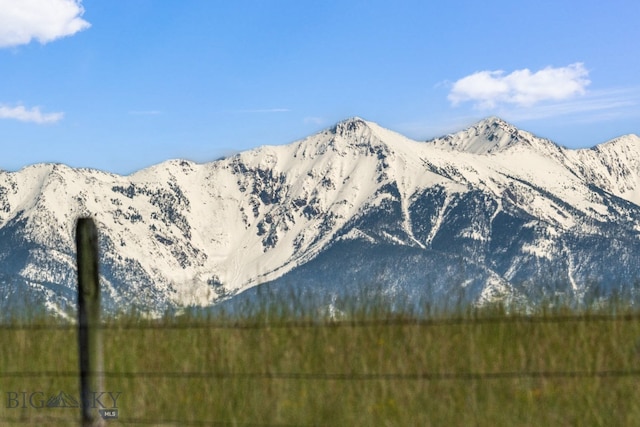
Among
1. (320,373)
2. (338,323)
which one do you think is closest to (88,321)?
(320,373)

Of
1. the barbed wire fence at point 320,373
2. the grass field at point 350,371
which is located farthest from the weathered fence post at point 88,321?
the grass field at point 350,371

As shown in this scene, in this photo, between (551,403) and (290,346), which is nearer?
(551,403)

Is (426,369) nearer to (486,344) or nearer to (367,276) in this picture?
(486,344)

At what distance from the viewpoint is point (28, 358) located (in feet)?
31.3

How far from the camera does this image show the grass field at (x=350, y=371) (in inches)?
297

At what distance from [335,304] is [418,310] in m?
0.76

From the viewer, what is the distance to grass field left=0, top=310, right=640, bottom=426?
7.54 m

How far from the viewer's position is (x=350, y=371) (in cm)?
843

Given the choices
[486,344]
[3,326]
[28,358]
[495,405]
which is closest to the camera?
[495,405]

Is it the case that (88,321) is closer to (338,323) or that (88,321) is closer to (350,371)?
(350,371)

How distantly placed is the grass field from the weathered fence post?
1182 millimetres

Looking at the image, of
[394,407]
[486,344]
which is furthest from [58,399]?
[486,344]

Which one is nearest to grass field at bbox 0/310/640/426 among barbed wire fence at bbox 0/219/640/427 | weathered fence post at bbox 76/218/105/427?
barbed wire fence at bbox 0/219/640/427

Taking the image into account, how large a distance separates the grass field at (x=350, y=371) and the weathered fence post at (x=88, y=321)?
1182 millimetres
